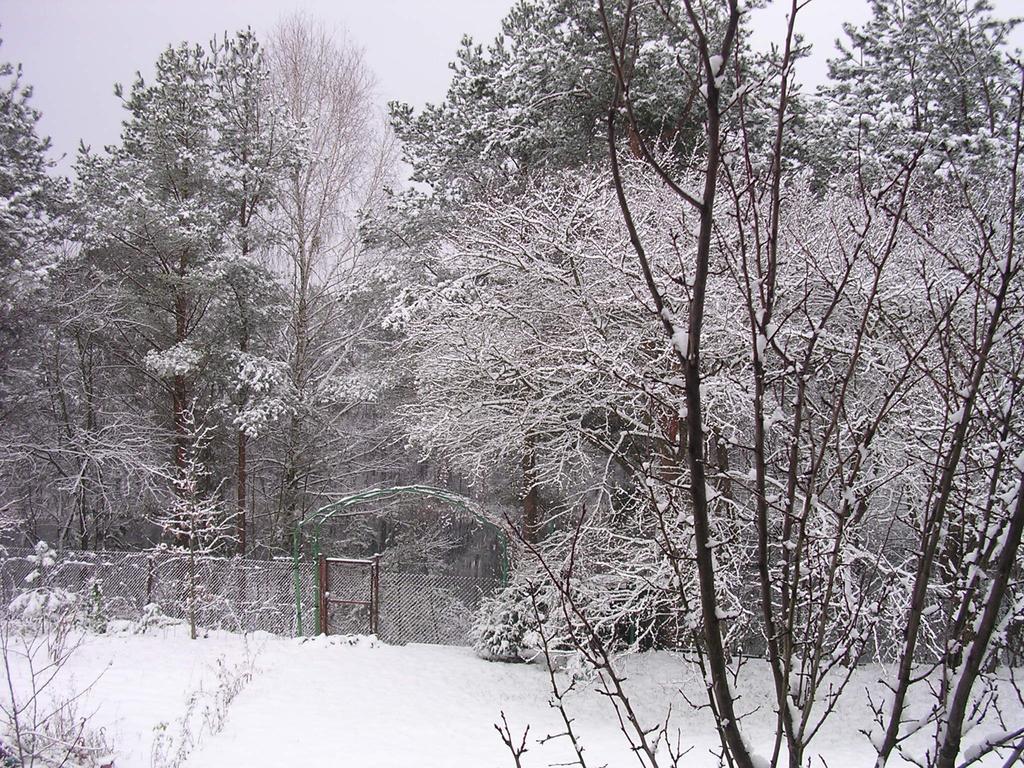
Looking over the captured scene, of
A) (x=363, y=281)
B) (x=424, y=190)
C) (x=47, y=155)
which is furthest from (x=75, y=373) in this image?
(x=424, y=190)

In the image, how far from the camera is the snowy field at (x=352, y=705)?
18.8ft

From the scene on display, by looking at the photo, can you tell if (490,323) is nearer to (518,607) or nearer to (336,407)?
(518,607)

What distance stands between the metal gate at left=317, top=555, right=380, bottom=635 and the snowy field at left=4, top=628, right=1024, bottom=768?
0.58 m

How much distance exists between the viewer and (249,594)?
10672 millimetres

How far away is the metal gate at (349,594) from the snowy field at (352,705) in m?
0.58

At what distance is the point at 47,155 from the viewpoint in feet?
45.4

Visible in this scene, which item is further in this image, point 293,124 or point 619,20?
point 293,124

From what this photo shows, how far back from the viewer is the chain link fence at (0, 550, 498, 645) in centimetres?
1027

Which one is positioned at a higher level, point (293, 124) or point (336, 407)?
point (293, 124)

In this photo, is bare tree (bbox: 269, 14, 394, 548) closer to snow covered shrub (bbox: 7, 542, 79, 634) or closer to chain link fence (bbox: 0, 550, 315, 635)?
chain link fence (bbox: 0, 550, 315, 635)

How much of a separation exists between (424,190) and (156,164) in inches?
180

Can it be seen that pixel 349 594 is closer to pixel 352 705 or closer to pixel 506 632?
pixel 506 632

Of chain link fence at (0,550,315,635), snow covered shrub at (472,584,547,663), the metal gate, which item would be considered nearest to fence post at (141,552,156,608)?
chain link fence at (0,550,315,635)

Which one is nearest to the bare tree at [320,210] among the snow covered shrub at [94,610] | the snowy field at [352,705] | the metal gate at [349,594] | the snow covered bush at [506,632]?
the metal gate at [349,594]
